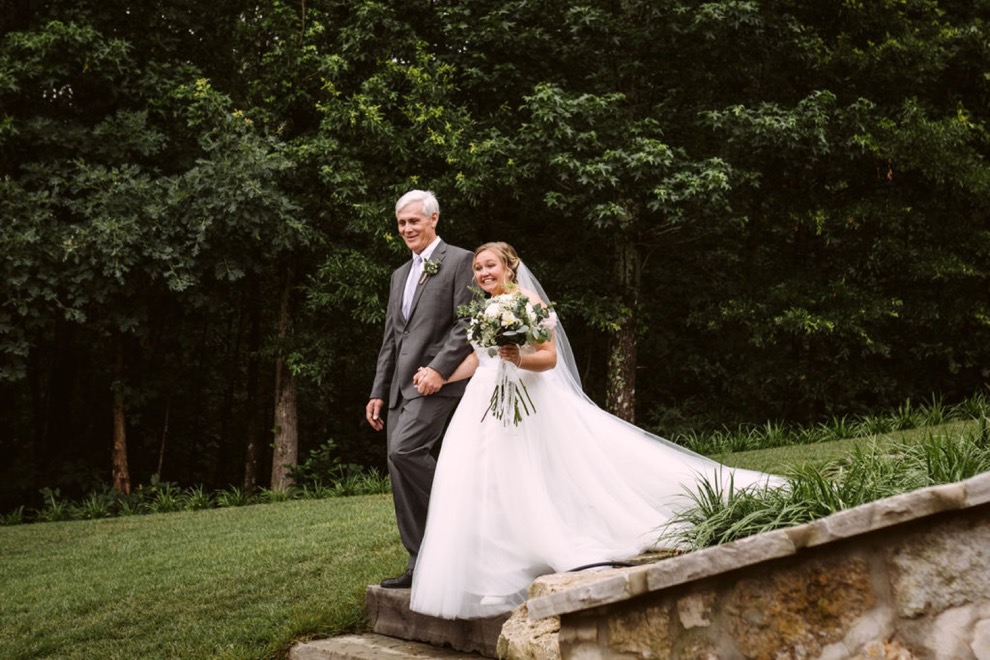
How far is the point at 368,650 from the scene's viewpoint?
4.70 meters

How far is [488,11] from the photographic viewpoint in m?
13.4

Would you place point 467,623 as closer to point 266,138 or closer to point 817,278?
point 266,138

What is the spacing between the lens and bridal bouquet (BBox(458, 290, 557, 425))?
4.54 metres

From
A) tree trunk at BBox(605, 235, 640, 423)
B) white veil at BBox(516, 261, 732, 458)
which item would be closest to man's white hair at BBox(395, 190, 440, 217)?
white veil at BBox(516, 261, 732, 458)

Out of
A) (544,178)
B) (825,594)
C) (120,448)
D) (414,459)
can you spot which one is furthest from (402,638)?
(120,448)

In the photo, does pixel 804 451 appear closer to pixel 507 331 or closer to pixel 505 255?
pixel 505 255

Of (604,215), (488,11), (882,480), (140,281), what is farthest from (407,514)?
(488,11)

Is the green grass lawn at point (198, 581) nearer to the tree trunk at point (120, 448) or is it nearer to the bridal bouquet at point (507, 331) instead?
the bridal bouquet at point (507, 331)

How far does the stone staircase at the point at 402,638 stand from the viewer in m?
4.47

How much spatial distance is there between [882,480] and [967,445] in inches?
22.3

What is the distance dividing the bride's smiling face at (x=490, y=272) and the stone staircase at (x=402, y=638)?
5.46 ft

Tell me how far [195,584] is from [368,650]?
2.52 metres

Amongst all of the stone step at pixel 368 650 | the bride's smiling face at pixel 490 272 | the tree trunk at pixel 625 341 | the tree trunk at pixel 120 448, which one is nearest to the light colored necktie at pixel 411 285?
the bride's smiling face at pixel 490 272

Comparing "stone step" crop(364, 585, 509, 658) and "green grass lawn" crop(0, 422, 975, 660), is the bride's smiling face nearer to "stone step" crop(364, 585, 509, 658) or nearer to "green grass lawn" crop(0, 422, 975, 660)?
"stone step" crop(364, 585, 509, 658)
